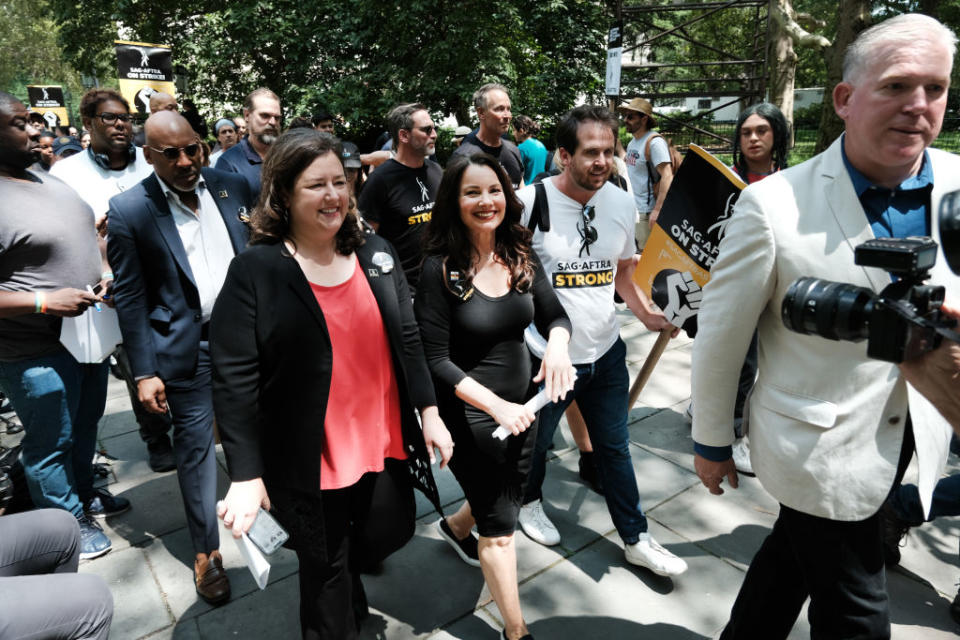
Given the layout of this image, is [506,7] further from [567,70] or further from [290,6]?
[290,6]

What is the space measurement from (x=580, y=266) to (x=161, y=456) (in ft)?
10.5

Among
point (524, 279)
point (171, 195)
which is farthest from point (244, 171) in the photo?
point (524, 279)

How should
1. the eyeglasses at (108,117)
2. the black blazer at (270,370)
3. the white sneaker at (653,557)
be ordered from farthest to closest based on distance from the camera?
the eyeglasses at (108,117) → the white sneaker at (653,557) → the black blazer at (270,370)

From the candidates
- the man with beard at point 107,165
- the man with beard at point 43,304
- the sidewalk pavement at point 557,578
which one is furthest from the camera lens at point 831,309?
the man with beard at point 107,165

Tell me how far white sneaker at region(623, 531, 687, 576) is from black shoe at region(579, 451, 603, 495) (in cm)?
74

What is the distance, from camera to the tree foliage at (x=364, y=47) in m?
14.2

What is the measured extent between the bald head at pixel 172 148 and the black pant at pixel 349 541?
1670mm

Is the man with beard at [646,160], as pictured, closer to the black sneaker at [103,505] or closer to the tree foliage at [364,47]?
the black sneaker at [103,505]

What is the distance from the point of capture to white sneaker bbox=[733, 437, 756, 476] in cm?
384

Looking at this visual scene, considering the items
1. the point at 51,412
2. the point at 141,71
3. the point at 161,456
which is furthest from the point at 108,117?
the point at 141,71

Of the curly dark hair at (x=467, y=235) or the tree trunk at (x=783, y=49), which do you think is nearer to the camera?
the curly dark hair at (x=467, y=235)

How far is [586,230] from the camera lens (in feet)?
9.62

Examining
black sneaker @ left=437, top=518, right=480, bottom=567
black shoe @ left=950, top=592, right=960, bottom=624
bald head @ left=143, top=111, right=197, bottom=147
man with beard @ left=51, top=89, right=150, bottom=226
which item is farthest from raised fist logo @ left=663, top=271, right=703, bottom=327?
man with beard @ left=51, top=89, right=150, bottom=226

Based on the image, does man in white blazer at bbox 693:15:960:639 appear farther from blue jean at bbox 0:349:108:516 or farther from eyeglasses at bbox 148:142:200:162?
blue jean at bbox 0:349:108:516
